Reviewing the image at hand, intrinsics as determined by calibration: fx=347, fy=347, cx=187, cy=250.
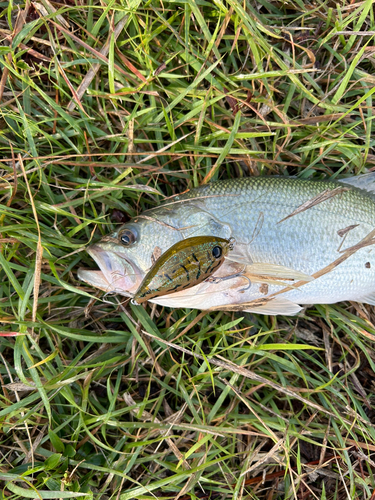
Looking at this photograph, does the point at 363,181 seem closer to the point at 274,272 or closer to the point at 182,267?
the point at 274,272

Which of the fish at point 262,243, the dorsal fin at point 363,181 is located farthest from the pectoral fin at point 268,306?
the dorsal fin at point 363,181

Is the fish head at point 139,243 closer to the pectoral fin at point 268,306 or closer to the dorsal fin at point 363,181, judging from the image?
the pectoral fin at point 268,306

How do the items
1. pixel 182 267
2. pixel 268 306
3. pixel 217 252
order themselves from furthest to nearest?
1. pixel 268 306
2. pixel 217 252
3. pixel 182 267

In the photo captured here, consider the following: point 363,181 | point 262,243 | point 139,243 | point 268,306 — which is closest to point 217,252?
point 262,243

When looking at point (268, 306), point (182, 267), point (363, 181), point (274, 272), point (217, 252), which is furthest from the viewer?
point (363, 181)

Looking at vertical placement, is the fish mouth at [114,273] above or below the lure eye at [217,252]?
below

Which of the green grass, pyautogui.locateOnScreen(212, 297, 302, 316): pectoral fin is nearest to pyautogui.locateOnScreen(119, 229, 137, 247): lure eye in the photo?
the green grass

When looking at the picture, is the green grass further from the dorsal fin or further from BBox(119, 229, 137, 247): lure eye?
BBox(119, 229, 137, 247): lure eye
